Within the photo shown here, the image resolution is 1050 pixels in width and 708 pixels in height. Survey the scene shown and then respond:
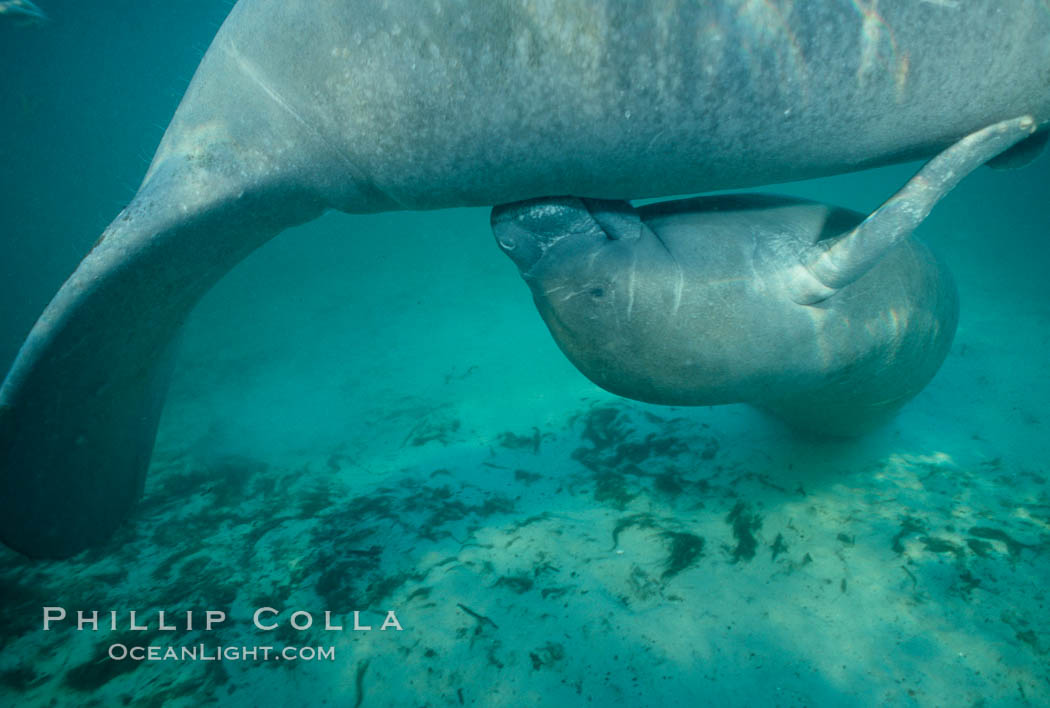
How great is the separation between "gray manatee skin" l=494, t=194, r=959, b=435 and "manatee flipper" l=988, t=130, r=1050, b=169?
26.3 inches

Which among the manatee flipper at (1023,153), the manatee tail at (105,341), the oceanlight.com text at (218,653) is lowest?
the oceanlight.com text at (218,653)

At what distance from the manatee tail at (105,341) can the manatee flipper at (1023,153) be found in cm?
367

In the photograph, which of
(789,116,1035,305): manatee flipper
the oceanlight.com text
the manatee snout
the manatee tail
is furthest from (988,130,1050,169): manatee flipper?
the oceanlight.com text

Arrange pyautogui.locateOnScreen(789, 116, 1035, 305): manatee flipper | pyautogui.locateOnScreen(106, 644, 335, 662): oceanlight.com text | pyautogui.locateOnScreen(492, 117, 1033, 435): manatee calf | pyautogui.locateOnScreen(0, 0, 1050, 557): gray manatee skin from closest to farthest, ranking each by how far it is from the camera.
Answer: pyautogui.locateOnScreen(0, 0, 1050, 557): gray manatee skin → pyautogui.locateOnScreen(789, 116, 1035, 305): manatee flipper → pyautogui.locateOnScreen(492, 117, 1033, 435): manatee calf → pyautogui.locateOnScreen(106, 644, 335, 662): oceanlight.com text

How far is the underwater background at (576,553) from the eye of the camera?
2.47m

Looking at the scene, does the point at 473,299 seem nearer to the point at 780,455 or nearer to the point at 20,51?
the point at 780,455

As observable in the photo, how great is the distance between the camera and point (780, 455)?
4.44 m

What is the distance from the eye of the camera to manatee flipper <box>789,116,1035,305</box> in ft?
6.99

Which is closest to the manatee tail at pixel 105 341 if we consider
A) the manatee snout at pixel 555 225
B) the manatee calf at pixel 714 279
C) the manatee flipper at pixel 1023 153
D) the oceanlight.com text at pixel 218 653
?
the oceanlight.com text at pixel 218 653

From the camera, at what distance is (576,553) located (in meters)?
3.39

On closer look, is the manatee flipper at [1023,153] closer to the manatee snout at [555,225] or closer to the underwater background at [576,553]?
the manatee snout at [555,225]

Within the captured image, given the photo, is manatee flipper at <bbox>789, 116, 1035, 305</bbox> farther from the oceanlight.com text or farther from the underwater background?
the oceanlight.com text

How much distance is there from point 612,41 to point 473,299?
13.7m

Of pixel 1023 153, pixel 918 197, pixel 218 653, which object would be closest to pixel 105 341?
pixel 218 653
